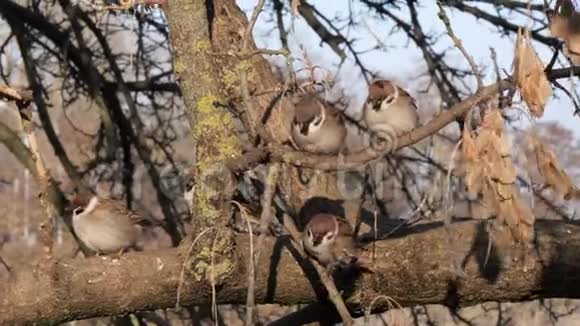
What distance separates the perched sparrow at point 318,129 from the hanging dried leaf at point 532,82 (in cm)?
144

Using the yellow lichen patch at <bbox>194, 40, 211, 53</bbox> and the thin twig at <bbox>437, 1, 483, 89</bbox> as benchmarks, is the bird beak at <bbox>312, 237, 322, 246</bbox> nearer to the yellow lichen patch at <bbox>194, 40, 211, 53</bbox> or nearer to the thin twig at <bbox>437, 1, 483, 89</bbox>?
the yellow lichen patch at <bbox>194, 40, 211, 53</bbox>

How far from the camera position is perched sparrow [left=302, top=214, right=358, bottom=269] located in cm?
318

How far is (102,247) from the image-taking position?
451 cm

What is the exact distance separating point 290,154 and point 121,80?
10.5 ft

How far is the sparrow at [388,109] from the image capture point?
3619 mm

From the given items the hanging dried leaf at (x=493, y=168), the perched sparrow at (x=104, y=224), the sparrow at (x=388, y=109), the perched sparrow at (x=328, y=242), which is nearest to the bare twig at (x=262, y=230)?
the hanging dried leaf at (x=493, y=168)

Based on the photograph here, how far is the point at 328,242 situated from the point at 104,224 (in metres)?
1.69

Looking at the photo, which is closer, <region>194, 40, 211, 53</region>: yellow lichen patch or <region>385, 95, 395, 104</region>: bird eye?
<region>194, 40, 211, 53</region>: yellow lichen patch

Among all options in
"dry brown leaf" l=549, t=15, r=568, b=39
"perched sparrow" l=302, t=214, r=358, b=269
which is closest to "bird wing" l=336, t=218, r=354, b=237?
"perched sparrow" l=302, t=214, r=358, b=269

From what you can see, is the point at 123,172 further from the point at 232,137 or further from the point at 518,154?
the point at 518,154

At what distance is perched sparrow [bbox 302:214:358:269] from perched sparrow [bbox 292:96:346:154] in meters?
0.35

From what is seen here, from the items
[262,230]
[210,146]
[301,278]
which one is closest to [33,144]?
[210,146]

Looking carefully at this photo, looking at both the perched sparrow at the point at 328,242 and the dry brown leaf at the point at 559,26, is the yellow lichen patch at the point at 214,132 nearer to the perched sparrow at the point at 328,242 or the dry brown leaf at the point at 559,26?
the perched sparrow at the point at 328,242

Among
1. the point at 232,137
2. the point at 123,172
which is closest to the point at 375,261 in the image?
the point at 232,137
